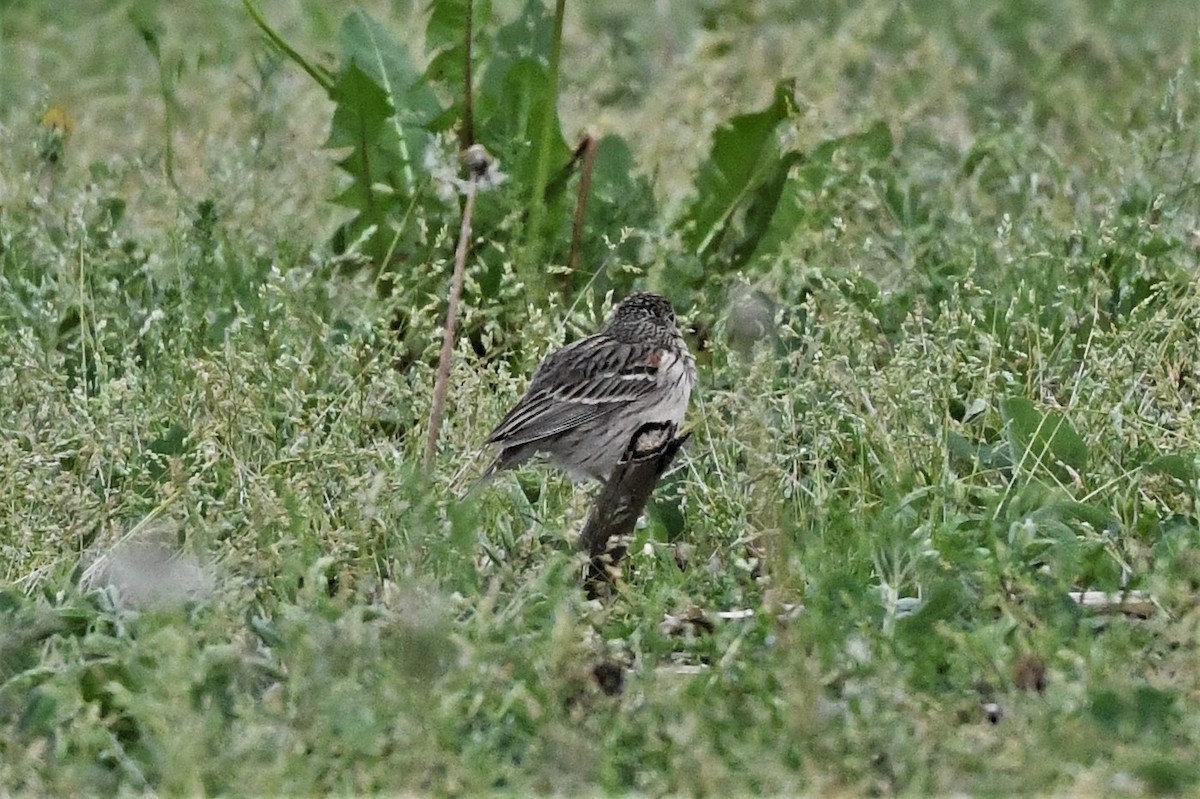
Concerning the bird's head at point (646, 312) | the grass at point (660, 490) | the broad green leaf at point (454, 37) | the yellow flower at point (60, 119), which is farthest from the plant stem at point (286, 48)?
the yellow flower at point (60, 119)

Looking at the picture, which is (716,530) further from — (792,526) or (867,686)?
(867,686)

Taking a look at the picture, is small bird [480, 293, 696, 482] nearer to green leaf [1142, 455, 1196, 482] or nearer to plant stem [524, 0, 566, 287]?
plant stem [524, 0, 566, 287]

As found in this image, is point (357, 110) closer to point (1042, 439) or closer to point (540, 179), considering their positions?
point (540, 179)

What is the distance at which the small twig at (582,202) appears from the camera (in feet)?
22.0

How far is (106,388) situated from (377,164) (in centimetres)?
149

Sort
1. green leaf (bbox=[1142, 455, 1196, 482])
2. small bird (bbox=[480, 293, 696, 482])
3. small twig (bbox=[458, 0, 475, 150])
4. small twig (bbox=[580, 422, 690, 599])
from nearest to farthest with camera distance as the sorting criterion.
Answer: small twig (bbox=[580, 422, 690, 599]) → green leaf (bbox=[1142, 455, 1196, 482]) → small bird (bbox=[480, 293, 696, 482]) → small twig (bbox=[458, 0, 475, 150])

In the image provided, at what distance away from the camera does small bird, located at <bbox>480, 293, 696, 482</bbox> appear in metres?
6.14

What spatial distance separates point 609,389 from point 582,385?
121mm

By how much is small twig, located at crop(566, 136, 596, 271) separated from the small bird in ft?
1.02

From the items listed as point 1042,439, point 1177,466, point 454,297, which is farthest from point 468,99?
point 1177,466

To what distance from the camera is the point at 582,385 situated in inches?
248

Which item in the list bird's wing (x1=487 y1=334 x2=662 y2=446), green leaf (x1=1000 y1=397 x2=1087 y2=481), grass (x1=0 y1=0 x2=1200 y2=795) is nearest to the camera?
grass (x1=0 y1=0 x2=1200 y2=795)

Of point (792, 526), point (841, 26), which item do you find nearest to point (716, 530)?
point (792, 526)

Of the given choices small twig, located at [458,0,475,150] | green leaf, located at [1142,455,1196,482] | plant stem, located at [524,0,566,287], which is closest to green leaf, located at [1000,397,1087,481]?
green leaf, located at [1142,455,1196,482]
